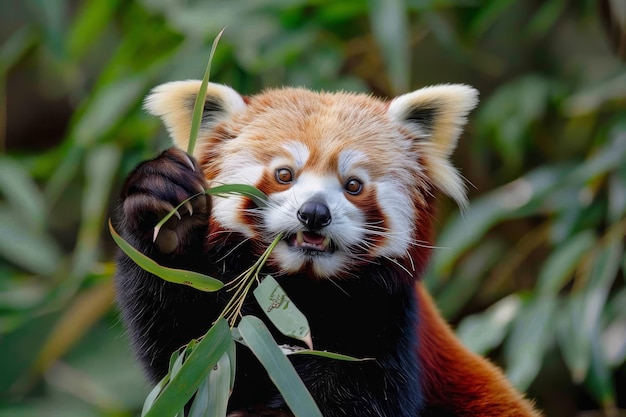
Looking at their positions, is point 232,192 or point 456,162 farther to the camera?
point 456,162

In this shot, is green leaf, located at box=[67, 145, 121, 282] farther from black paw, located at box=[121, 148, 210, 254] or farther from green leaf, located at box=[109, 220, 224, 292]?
green leaf, located at box=[109, 220, 224, 292]

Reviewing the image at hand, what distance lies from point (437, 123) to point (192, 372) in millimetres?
886

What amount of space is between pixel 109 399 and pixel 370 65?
217 cm

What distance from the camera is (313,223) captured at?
5.23 feet

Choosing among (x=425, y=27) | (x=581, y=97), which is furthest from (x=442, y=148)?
(x=425, y=27)

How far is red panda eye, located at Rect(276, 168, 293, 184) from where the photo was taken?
1.71 meters

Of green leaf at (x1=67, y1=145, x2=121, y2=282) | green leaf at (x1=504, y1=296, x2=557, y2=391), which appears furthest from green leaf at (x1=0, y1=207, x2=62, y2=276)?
green leaf at (x1=504, y1=296, x2=557, y2=391)

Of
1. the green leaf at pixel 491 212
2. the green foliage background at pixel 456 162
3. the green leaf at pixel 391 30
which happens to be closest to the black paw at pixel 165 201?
the green foliage background at pixel 456 162

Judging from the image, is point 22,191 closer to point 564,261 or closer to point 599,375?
point 564,261

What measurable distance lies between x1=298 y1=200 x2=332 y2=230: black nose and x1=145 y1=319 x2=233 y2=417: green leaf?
0.28 m

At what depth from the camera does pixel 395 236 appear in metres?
1.79

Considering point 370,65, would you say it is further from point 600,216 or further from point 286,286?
point 286,286

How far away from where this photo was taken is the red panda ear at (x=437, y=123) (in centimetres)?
189

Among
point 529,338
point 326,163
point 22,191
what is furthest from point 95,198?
point 326,163
